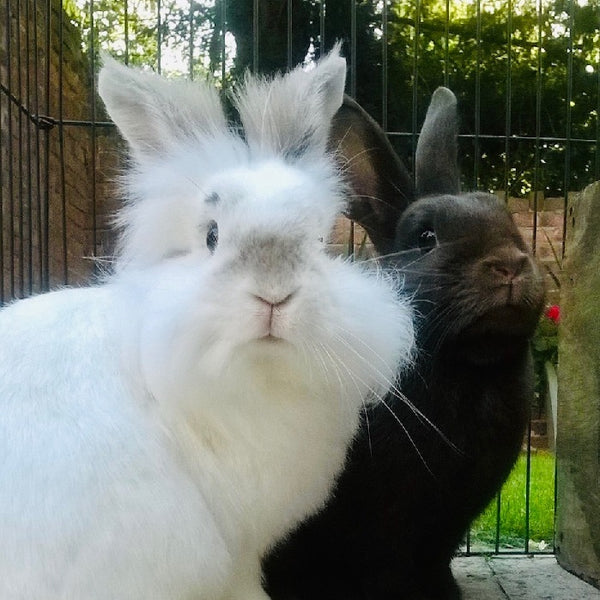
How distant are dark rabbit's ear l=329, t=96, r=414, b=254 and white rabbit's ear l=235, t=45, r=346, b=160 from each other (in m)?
0.26

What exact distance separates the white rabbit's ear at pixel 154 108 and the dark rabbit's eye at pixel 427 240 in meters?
0.36

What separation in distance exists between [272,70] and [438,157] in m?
0.74

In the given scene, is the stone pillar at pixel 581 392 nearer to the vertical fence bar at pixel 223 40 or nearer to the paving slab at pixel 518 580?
the paving slab at pixel 518 580

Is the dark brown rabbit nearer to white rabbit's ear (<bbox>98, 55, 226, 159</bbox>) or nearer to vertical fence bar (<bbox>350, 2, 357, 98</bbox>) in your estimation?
white rabbit's ear (<bbox>98, 55, 226, 159</bbox>)

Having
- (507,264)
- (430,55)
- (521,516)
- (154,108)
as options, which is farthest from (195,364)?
(430,55)

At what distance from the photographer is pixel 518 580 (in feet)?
4.62

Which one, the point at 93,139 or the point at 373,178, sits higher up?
the point at 93,139

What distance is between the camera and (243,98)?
3.16 feet

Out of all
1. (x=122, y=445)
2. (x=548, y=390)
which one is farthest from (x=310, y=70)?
(x=548, y=390)

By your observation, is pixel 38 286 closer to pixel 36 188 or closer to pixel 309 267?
pixel 36 188

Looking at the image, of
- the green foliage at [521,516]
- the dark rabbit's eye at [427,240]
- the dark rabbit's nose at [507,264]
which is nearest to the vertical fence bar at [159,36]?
the dark rabbit's eye at [427,240]

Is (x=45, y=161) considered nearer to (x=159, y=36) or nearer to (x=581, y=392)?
(x=159, y=36)

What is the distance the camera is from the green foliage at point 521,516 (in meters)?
1.79

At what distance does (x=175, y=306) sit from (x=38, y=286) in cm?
122
